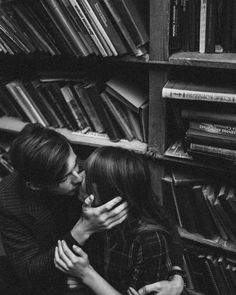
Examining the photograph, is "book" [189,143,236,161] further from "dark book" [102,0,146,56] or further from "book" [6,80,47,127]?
"book" [6,80,47,127]

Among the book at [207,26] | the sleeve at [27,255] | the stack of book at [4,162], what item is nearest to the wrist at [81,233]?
the sleeve at [27,255]

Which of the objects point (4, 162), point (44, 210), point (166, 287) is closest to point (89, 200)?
point (44, 210)

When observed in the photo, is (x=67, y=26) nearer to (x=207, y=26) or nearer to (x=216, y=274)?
(x=207, y=26)

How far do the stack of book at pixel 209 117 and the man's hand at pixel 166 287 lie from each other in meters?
0.46

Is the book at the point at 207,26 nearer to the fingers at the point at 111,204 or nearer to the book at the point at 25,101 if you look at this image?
the fingers at the point at 111,204

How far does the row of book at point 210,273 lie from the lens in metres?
1.51

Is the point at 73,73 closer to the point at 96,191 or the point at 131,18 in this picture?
the point at 131,18

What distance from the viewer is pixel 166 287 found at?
1177 millimetres

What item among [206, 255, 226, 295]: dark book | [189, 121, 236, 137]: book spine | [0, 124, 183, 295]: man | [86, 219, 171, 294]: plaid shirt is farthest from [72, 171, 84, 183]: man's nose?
[206, 255, 226, 295]: dark book

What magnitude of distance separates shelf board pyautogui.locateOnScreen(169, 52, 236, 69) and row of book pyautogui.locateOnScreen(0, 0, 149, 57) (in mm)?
141

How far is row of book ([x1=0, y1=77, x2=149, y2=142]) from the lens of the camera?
57.4 inches

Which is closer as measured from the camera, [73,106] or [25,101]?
[73,106]

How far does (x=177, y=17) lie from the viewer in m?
1.18

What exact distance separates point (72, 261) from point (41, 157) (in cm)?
37
